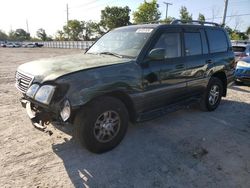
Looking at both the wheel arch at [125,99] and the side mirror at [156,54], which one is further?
the side mirror at [156,54]

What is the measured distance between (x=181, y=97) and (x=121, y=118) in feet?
5.52

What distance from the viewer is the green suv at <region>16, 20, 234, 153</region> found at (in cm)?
325

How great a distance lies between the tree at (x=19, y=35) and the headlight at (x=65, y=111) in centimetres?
11692

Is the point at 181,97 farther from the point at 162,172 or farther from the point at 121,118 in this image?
the point at 162,172

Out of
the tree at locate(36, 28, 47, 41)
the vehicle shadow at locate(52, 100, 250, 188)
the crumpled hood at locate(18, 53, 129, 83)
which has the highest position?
the tree at locate(36, 28, 47, 41)

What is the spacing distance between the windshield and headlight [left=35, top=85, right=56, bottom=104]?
1452 mm

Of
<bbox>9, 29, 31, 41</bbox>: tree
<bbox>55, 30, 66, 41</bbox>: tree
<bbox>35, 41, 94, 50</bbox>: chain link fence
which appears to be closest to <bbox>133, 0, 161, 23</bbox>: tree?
<bbox>35, 41, 94, 50</bbox>: chain link fence

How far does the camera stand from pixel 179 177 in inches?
125

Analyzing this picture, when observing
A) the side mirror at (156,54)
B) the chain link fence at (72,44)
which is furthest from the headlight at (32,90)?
the chain link fence at (72,44)

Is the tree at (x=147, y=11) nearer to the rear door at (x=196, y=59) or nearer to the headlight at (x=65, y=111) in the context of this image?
the rear door at (x=196, y=59)

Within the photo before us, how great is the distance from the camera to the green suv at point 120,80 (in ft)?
10.7

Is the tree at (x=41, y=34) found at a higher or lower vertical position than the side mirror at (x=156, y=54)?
higher

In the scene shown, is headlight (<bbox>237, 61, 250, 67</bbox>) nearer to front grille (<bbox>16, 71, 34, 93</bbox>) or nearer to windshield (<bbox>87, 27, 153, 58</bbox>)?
windshield (<bbox>87, 27, 153, 58</bbox>)

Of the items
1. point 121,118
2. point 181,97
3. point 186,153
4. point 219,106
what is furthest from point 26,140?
point 219,106
